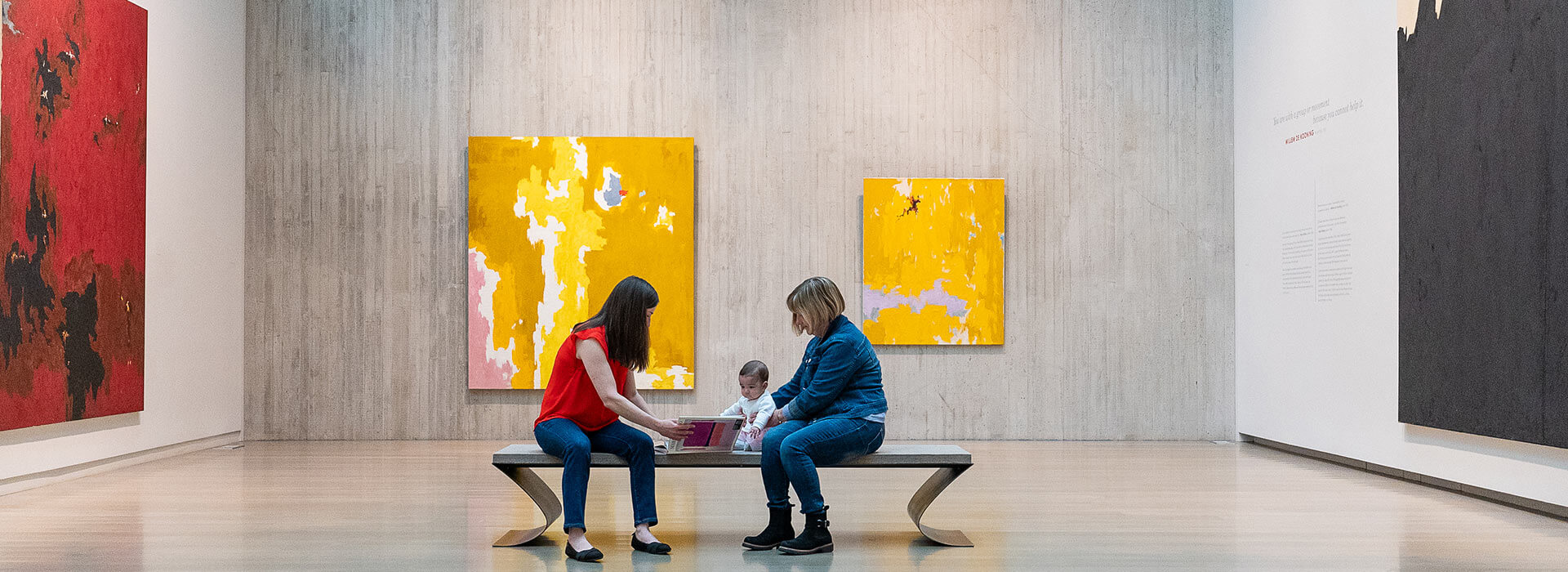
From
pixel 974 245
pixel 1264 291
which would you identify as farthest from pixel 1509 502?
pixel 974 245

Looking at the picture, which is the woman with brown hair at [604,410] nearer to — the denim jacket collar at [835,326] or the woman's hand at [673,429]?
the woman's hand at [673,429]

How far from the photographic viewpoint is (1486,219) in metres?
6.14

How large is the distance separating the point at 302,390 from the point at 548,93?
3265 millimetres

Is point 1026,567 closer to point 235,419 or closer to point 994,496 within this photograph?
point 994,496

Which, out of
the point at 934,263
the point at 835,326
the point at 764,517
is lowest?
the point at 764,517

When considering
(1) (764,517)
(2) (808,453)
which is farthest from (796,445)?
(1) (764,517)

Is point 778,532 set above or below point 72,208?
below

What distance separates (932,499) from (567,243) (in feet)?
18.0

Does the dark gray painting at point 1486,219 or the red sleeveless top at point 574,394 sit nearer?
the red sleeveless top at point 574,394

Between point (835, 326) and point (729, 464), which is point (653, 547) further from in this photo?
point (835, 326)

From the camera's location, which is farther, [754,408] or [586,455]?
[754,408]

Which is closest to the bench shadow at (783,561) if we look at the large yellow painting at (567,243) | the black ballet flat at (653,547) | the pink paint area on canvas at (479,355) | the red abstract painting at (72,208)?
the black ballet flat at (653,547)

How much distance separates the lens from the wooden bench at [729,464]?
182 inches

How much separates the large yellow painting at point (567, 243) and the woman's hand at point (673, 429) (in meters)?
5.01
